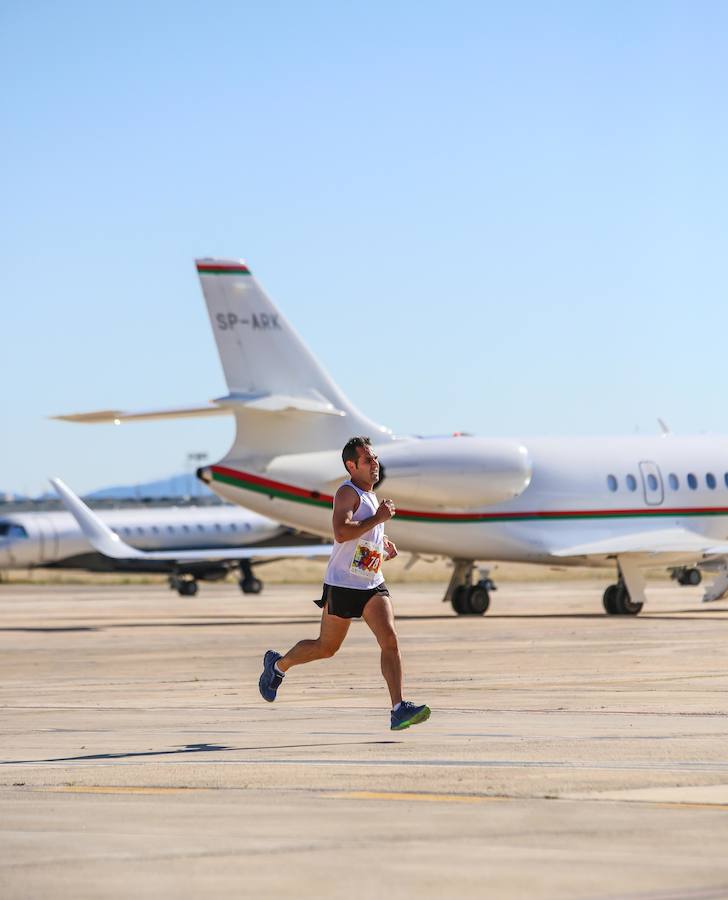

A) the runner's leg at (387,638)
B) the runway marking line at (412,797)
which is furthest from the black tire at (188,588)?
the runway marking line at (412,797)

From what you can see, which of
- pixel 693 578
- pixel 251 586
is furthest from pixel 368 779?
pixel 251 586

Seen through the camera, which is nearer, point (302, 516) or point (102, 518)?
point (302, 516)

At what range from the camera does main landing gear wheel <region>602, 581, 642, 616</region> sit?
32500mm

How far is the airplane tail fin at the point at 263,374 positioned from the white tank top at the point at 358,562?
1875 cm

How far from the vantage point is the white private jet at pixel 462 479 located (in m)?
30.9

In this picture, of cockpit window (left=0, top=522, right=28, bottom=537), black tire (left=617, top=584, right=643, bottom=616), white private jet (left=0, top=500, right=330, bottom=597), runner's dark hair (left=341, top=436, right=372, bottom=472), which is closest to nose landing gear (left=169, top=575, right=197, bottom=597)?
white private jet (left=0, top=500, right=330, bottom=597)

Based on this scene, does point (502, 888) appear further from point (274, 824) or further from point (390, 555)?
point (390, 555)

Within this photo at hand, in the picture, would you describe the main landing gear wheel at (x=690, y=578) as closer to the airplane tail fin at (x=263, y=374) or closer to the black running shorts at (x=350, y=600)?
the airplane tail fin at (x=263, y=374)

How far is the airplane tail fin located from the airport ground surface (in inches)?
429

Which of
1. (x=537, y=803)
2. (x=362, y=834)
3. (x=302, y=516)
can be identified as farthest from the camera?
(x=302, y=516)

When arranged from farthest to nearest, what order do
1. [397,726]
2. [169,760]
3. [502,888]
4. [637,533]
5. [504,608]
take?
[504,608] → [637,533] → [397,726] → [169,760] → [502,888]

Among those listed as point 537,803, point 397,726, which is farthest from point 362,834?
point 397,726

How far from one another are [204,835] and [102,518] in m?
58.3

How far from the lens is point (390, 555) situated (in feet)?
40.2
